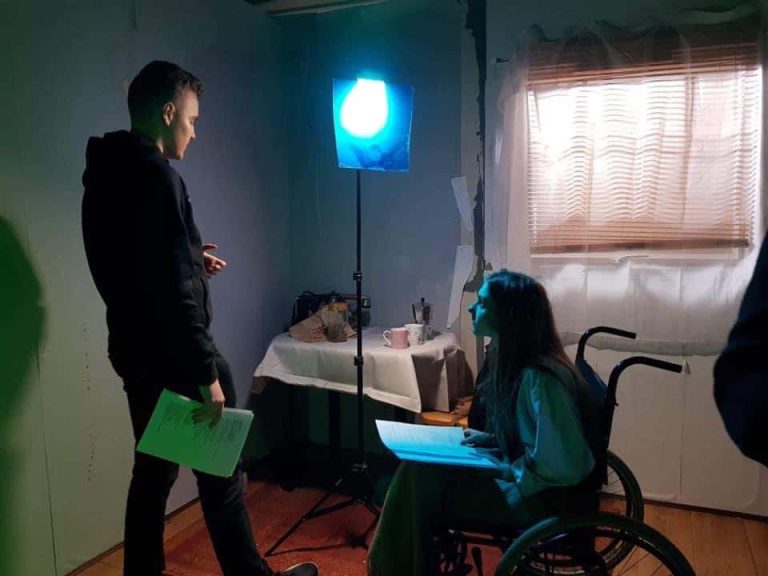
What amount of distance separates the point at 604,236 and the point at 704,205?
353 millimetres

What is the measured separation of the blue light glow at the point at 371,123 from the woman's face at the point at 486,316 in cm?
81

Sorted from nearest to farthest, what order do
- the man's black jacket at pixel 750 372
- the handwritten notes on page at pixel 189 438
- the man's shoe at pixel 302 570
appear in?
the man's black jacket at pixel 750 372
the handwritten notes on page at pixel 189 438
the man's shoe at pixel 302 570

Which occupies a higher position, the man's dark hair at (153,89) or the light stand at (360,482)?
the man's dark hair at (153,89)

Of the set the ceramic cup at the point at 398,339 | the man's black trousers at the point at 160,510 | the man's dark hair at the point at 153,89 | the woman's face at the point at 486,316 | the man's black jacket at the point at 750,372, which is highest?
the man's dark hair at the point at 153,89

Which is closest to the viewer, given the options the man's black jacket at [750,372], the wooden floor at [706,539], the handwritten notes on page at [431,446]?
the man's black jacket at [750,372]

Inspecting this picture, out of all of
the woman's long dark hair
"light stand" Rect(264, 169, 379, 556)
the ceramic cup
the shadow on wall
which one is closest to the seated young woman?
the woman's long dark hair

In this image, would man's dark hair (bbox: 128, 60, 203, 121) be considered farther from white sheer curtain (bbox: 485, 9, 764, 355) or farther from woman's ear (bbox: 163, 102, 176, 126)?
white sheer curtain (bbox: 485, 9, 764, 355)

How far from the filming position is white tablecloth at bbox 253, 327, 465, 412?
7.38 feet

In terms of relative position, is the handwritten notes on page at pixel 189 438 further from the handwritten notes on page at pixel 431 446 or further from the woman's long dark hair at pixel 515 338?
the woman's long dark hair at pixel 515 338

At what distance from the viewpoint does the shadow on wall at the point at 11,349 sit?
5.35ft

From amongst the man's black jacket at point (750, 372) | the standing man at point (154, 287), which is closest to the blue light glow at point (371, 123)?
the standing man at point (154, 287)

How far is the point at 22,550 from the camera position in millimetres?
1713

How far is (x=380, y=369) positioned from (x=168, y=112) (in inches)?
48.2

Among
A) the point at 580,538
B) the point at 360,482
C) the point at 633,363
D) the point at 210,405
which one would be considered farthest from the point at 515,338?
the point at 360,482
